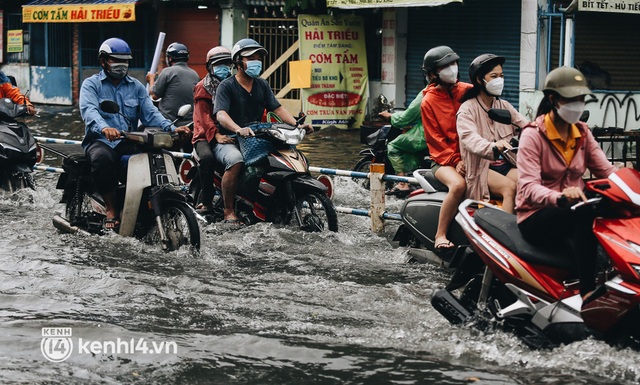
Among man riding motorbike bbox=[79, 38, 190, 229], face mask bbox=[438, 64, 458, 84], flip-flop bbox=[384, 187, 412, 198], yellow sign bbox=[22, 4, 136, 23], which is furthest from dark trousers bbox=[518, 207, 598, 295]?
yellow sign bbox=[22, 4, 136, 23]

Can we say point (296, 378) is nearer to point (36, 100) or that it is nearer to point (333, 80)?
point (333, 80)

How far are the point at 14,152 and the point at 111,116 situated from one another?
2773 millimetres

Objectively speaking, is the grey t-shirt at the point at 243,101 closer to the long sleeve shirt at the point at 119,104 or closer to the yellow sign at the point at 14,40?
the long sleeve shirt at the point at 119,104

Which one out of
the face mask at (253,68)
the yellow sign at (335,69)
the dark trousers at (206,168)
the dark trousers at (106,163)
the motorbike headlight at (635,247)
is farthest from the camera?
the yellow sign at (335,69)

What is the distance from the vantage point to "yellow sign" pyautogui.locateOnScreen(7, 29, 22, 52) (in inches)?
1069

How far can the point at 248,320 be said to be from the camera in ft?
21.2

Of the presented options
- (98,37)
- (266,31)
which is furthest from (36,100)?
(266,31)

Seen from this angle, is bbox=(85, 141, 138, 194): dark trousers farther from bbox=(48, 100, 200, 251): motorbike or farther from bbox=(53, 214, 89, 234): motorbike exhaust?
bbox=(53, 214, 89, 234): motorbike exhaust

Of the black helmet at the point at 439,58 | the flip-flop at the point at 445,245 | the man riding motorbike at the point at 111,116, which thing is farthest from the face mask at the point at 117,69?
the flip-flop at the point at 445,245

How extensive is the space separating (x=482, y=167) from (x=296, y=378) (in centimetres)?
261

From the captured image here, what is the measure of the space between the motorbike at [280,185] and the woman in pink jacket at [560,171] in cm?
374

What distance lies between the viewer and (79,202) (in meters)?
9.38

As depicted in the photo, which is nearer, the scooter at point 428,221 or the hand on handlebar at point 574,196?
the hand on handlebar at point 574,196

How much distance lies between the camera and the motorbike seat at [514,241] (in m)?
5.43
